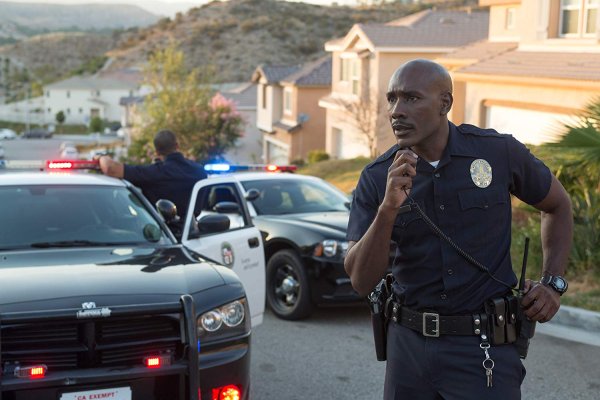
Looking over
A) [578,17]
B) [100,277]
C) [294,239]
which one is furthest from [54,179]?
[578,17]

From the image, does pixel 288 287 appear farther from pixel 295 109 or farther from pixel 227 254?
pixel 295 109

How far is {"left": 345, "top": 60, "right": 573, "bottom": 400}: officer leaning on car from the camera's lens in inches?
124

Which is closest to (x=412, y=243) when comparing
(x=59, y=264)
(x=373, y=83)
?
(x=59, y=264)

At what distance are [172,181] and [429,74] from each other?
4721 millimetres

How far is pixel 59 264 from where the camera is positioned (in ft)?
16.6

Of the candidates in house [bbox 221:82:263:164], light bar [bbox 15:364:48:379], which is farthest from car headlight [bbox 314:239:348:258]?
house [bbox 221:82:263:164]

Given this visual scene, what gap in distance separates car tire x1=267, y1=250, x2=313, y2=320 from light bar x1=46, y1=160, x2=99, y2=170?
2206mm

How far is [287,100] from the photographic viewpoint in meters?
47.9

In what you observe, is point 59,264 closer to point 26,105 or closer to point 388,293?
point 388,293

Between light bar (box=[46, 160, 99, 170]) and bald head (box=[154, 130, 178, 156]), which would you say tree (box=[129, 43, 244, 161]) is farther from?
light bar (box=[46, 160, 99, 170])

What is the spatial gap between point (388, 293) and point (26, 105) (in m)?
123

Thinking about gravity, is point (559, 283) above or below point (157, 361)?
above

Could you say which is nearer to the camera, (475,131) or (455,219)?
(455,219)

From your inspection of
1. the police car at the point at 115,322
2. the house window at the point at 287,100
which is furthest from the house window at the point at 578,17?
the house window at the point at 287,100
